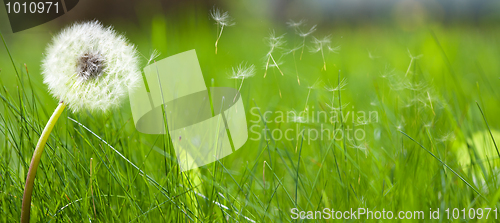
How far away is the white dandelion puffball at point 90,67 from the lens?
55cm

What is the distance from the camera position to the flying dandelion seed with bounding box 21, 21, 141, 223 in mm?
547

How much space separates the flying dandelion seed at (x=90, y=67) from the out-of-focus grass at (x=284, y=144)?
6 centimetres

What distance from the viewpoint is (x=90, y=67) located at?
1.81 feet

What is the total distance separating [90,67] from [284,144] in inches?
22.4

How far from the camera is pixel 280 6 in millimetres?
1807

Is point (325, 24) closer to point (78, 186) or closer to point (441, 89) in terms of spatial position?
point (441, 89)

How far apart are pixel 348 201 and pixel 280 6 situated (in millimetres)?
1422

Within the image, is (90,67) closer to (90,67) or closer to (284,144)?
(90,67)

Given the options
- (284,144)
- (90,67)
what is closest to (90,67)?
(90,67)

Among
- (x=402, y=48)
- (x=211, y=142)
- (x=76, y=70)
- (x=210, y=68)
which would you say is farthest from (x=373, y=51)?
(x=76, y=70)

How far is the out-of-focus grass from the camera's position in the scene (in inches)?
24.1

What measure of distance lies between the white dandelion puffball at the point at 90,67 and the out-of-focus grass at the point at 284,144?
0.06 meters

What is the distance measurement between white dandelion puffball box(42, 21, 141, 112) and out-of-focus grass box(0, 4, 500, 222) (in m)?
0.06

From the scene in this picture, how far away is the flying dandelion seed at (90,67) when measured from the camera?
55 centimetres
